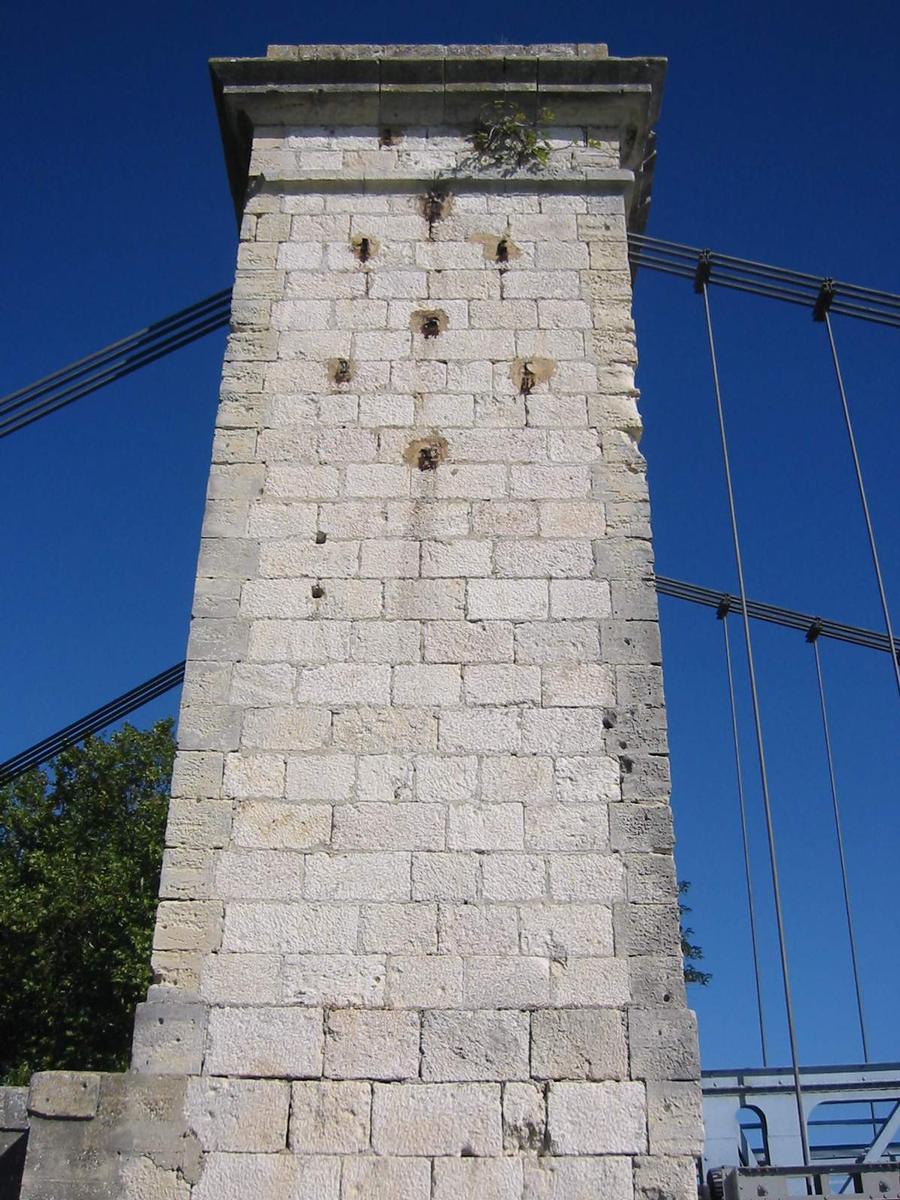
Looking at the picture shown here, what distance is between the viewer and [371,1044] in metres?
4.07

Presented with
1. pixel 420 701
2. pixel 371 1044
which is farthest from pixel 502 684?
pixel 371 1044

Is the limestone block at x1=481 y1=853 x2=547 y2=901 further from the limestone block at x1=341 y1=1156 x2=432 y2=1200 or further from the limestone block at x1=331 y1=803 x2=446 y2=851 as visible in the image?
the limestone block at x1=341 y1=1156 x2=432 y2=1200

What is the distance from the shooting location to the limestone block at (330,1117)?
3.91 meters

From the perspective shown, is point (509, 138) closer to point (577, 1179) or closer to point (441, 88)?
point (441, 88)

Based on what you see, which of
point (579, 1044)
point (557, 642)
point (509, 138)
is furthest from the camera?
point (509, 138)

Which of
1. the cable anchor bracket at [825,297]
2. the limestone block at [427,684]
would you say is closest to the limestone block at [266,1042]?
the limestone block at [427,684]

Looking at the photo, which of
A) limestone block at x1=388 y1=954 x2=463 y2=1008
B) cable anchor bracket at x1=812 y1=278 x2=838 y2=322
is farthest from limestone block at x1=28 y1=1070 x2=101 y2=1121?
cable anchor bracket at x1=812 y1=278 x2=838 y2=322

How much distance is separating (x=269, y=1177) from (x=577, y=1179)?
40.1 inches

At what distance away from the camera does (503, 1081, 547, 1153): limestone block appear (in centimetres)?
390

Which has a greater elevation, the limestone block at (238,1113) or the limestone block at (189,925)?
the limestone block at (189,925)

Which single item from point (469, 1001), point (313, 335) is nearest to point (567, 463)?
point (313, 335)

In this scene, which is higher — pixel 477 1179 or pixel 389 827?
pixel 389 827

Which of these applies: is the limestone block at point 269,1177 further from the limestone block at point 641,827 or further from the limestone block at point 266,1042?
the limestone block at point 641,827

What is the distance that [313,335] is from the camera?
18.8ft
